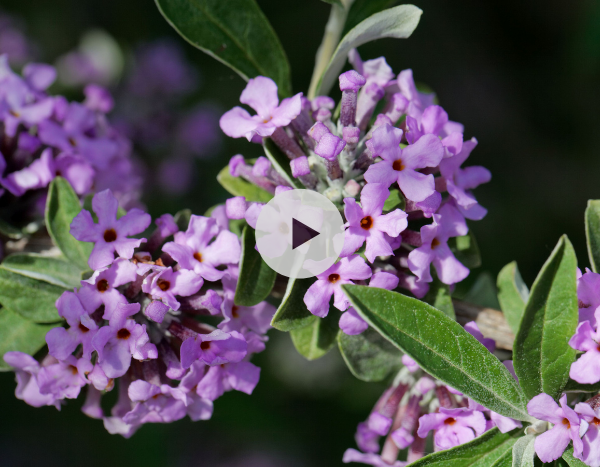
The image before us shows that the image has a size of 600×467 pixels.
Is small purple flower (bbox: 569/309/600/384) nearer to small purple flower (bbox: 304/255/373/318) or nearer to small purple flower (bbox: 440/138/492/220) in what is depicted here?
small purple flower (bbox: 440/138/492/220)

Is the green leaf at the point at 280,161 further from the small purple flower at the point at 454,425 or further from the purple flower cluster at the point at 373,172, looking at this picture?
the small purple flower at the point at 454,425

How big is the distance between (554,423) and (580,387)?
0.16 meters

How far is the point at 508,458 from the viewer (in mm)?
1492

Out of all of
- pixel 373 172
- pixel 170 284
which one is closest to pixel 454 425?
pixel 373 172

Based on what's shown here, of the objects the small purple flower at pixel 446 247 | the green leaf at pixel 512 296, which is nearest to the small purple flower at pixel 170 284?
the small purple flower at pixel 446 247

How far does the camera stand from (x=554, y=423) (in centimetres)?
142

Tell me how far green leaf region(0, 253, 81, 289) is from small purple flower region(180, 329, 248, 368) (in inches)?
17.8

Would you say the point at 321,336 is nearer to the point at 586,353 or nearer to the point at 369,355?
the point at 369,355

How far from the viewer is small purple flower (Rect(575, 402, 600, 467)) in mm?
1375

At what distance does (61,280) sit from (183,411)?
519 mm

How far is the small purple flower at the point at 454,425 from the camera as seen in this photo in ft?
5.17

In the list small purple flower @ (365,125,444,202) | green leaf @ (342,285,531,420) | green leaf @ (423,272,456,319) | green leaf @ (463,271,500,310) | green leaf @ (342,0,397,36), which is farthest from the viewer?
green leaf @ (463,271,500,310)

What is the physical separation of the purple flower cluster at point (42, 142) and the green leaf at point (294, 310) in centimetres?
86
